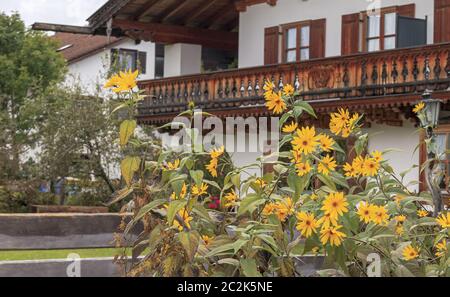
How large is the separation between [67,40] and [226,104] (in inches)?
1204

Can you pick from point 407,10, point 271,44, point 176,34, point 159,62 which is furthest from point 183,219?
point 159,62

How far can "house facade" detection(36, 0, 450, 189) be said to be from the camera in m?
17.1

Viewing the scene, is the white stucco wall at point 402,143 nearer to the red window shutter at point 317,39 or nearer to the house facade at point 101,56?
the red window shutter at point 317,39

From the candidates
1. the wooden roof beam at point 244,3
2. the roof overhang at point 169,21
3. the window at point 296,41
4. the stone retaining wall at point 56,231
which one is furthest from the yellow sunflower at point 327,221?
the roof overhang at point 169,21

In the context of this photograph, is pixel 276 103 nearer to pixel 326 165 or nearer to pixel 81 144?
pixel 326 165

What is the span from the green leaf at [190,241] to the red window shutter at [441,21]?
14.8 metres

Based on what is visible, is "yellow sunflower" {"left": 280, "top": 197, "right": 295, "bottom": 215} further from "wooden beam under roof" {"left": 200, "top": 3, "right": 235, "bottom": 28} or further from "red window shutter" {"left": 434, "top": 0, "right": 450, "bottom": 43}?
"wooden beam under roof" {"left": 200, "top": 3, "right": 235, "bottom": 28}

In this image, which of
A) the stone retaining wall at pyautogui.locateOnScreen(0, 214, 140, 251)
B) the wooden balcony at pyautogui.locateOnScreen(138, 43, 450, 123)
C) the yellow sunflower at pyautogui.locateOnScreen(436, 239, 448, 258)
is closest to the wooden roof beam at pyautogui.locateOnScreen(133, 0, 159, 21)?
the wooden balcony at pyautogui.locateOnScreen(138, 43, 450, 123)

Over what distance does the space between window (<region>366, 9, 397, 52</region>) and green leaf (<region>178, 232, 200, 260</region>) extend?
51.1 feet

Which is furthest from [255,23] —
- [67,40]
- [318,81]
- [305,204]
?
[67,40]

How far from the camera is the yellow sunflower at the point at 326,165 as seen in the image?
379 cm

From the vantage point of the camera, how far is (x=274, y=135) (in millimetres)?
20750
